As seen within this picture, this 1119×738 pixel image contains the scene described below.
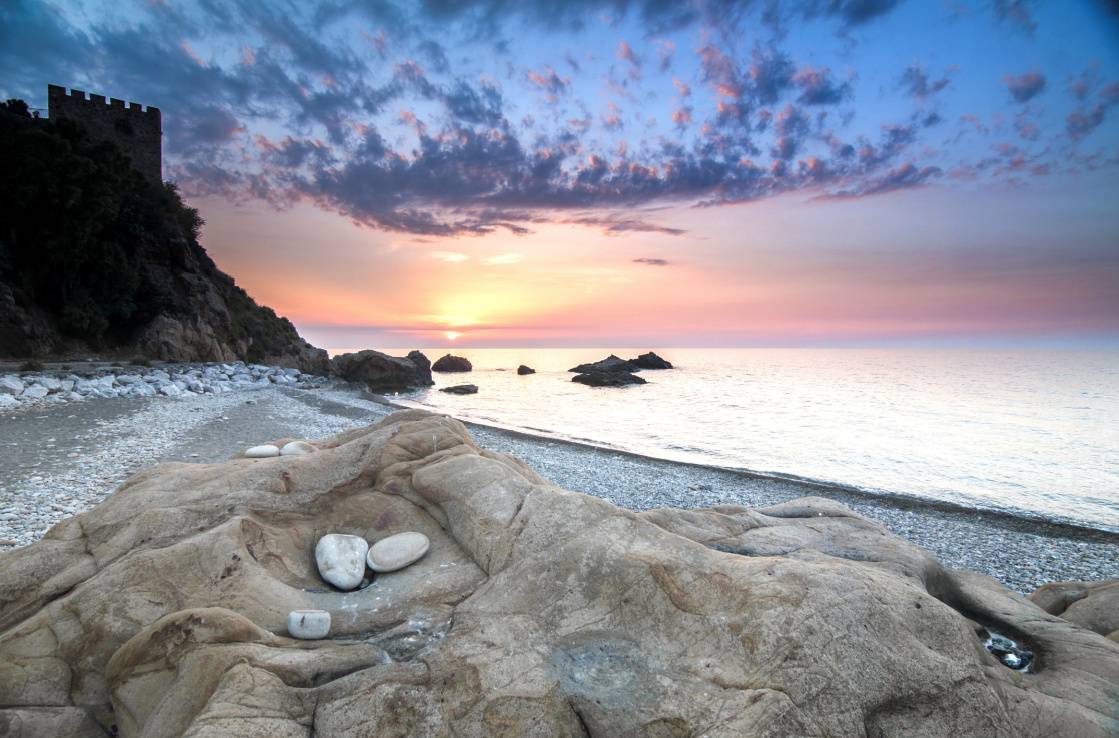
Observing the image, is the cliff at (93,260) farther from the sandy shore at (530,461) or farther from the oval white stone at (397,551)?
the oval white stone at (397,551)

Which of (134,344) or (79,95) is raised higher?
(79,95)

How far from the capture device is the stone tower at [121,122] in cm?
4838

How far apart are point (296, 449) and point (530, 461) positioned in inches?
548

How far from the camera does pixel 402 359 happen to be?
57.7m

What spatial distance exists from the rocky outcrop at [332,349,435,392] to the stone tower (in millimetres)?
23409

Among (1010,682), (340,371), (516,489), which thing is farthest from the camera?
(340,371)

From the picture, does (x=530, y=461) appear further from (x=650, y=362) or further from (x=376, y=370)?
(x=650, y=362)

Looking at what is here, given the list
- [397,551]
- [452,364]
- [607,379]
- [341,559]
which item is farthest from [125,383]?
[452,364]

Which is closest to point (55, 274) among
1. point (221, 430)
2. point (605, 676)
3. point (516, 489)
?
point (221, 430)

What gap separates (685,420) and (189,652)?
34840mm

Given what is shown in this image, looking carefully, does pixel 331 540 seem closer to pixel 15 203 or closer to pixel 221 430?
pixel 221 430

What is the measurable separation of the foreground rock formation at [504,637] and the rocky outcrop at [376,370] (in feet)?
165

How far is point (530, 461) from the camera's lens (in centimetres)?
2136

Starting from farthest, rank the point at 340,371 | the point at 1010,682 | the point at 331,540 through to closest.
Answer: the point at 340,371
the point at 331,540
the point at 1010,682
